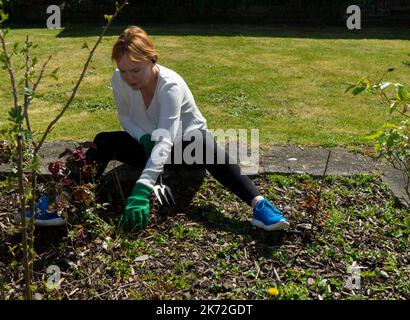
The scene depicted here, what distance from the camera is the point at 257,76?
6.64 metres

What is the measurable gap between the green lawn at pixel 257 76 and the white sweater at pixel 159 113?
377mm

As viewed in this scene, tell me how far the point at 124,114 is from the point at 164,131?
471mm

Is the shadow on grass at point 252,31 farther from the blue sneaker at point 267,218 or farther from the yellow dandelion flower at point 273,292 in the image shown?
the yellow dandelion flower at point 273,292

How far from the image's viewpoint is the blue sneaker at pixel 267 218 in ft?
8.86

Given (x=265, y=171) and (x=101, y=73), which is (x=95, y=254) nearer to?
(x=265, y=171)

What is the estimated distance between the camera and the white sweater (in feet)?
9.39

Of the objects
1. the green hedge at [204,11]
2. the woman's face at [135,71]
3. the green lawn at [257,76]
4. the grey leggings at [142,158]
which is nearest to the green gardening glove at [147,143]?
the grey leggings at [142,158]

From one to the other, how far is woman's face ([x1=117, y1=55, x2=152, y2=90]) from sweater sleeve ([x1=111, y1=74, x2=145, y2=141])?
8.8 inches

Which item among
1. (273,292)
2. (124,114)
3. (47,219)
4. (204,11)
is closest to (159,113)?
(124,114)

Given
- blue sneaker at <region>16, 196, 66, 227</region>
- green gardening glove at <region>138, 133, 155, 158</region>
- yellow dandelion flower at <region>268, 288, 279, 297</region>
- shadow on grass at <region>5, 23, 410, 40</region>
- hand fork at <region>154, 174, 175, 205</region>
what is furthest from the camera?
shadow on grass at <region>5, 23, 410, 40</region>

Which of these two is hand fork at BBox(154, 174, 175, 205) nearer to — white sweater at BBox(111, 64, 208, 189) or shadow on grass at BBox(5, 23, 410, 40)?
white sweater at BBox(111, 64, 208, 189)

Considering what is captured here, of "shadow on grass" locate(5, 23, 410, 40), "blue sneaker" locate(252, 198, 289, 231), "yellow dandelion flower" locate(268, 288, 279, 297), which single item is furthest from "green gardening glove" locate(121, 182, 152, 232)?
"shadow on grass" locate(5, 23, 410, 40)

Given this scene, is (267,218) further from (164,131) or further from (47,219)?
(47,219)
